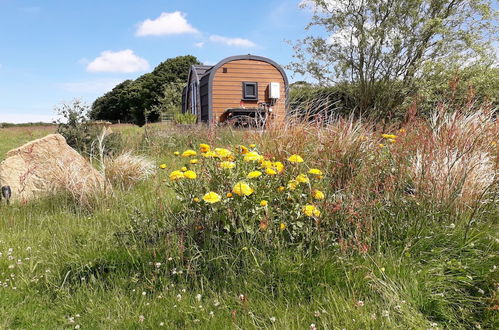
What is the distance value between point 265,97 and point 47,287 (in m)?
13.8

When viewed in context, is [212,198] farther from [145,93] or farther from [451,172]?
[145,93]

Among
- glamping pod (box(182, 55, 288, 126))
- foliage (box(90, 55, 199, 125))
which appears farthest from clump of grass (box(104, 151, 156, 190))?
foliage (box(90, 55, 199, 125))

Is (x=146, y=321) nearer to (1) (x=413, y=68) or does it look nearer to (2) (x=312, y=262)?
(2) (x=312, y=262)

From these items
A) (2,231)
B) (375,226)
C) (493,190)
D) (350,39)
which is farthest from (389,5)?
(2,231)

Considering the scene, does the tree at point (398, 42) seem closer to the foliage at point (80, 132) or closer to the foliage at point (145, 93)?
the foliage at point (80, 132)

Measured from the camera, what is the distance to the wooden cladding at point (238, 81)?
47.9 ft

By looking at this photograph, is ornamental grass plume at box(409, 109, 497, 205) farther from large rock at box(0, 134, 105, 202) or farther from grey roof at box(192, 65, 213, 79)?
grey roof at box(192, 65, 213, 79)

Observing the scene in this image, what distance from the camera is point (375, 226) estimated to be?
2.31 meters

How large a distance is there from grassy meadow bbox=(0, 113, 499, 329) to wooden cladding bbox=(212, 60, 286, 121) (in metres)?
11.9

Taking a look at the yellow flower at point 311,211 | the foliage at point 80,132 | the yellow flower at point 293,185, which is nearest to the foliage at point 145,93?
the foliage at point 80,132

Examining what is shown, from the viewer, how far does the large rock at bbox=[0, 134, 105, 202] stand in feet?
12.3

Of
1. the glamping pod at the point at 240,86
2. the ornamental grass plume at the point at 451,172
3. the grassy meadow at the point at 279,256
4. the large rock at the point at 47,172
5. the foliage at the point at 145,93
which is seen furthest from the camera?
the foliage at the point at 145,93

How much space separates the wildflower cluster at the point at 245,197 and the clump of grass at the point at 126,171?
90.5 inches

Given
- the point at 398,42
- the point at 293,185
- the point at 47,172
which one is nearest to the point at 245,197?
the point at 293,185
